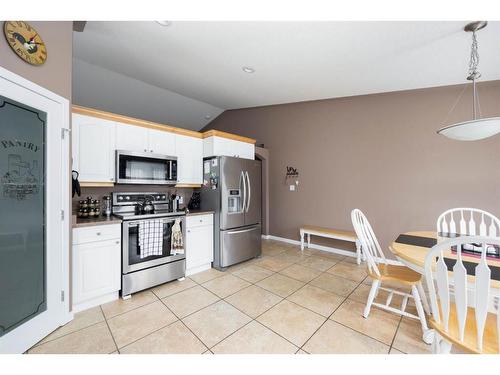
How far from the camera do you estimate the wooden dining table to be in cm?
123

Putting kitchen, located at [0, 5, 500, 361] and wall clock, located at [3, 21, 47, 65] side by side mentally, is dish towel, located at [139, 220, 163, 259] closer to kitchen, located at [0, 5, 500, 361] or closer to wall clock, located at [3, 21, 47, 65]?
kitchen, located at [0, 5, 500, 361]

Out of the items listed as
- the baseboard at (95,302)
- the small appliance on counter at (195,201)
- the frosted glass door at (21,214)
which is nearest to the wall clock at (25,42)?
the frosted glass door at (21,214)

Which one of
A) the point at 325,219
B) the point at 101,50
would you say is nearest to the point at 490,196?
Result: the point at 325,219

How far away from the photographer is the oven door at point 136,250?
7.31 ft

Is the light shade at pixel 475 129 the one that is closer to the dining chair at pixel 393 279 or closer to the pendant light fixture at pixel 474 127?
the pendant light fixture at pixel 474 127

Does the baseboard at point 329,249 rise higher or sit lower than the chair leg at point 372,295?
lower

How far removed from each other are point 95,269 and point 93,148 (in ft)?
4.33

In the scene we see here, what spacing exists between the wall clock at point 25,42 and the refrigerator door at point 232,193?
6.59ft

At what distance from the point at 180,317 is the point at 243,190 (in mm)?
1895

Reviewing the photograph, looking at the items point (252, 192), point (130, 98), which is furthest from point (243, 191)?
point (130, 98)

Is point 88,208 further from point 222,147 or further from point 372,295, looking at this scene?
point 372,295

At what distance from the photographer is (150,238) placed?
7.82 ft

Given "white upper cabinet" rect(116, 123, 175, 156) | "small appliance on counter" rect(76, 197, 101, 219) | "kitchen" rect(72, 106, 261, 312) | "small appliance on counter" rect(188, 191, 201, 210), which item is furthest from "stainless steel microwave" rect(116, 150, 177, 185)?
"small appliance on counter" rect(188, 191, 201, 210)

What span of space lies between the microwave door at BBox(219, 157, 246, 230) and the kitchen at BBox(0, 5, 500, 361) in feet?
0.09
